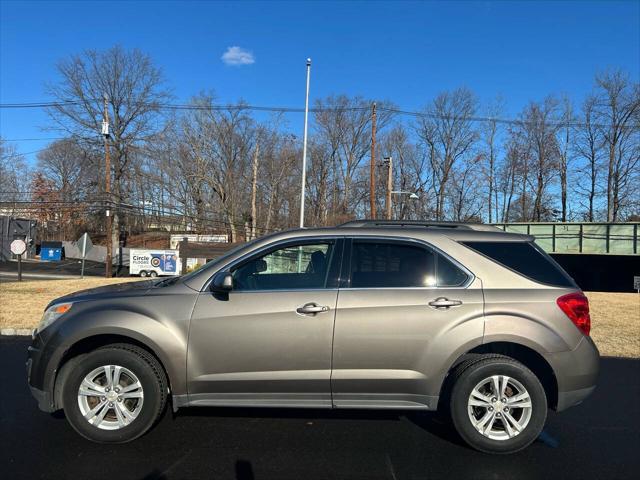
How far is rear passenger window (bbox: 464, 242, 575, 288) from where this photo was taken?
392 centimetres

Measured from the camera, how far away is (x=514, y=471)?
346 centimetres

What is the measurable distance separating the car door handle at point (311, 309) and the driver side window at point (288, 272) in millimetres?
200

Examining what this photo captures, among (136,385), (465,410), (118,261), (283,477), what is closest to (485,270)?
(465,410)

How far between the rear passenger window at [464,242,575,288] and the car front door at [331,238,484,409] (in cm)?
43

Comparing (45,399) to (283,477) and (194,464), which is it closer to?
(194,464)

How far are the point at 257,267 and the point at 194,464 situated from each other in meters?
1.64

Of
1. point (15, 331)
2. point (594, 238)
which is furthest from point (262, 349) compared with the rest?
point (594, 238)

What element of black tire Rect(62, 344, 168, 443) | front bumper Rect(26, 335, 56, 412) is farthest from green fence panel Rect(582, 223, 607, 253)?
front bumper Rect(26, 335, 56, 412)

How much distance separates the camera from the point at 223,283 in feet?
12.0

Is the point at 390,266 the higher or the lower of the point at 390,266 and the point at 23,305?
the higher

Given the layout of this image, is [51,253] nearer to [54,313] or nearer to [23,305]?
[23,305]

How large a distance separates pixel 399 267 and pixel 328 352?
95cm

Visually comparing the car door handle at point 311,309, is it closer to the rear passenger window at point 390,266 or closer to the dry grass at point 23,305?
the rear passenger window at point 390,266

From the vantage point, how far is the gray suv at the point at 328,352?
3.70 meters
